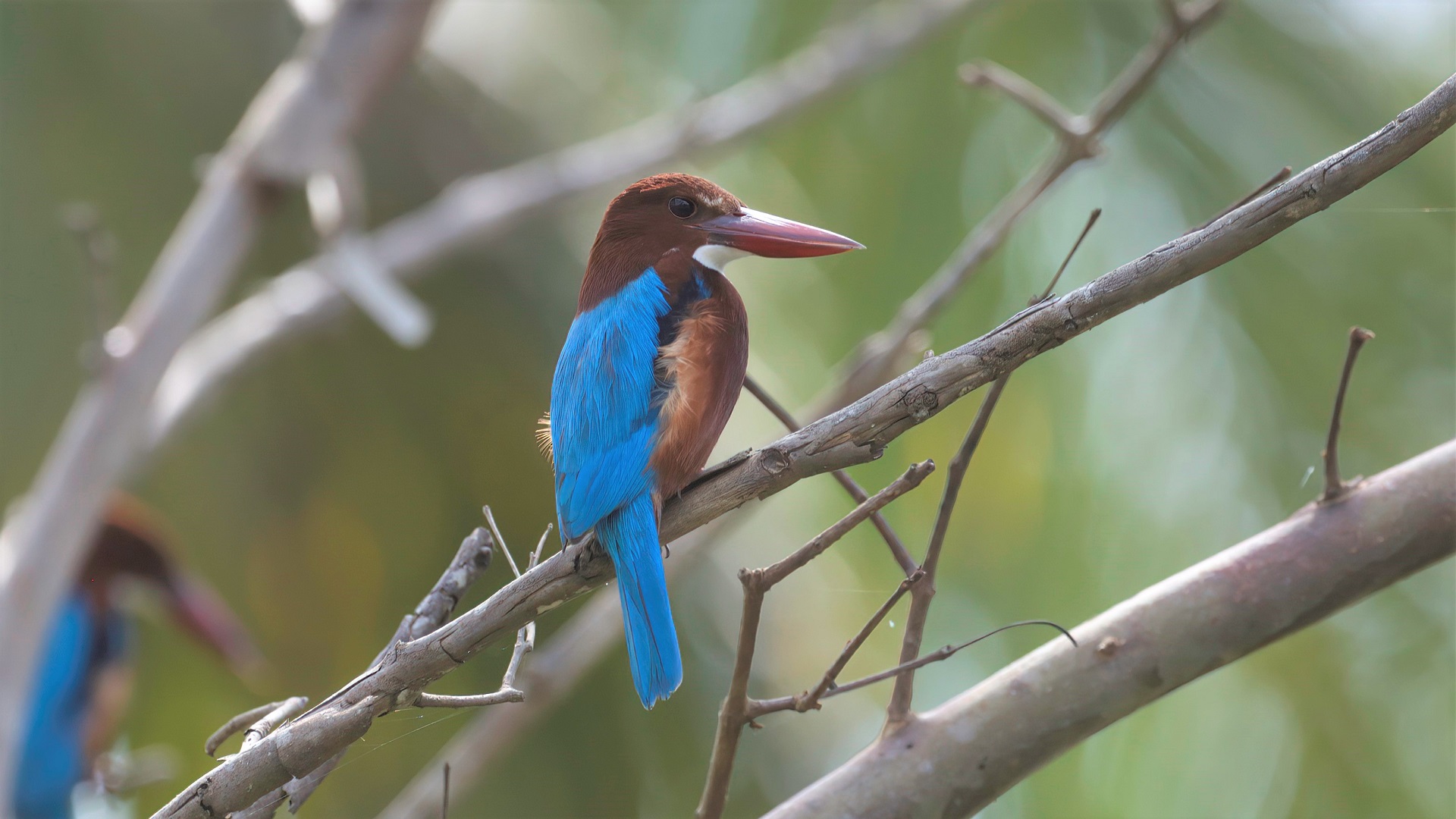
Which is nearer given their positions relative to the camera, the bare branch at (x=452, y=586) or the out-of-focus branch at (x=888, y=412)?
the out-of-focus branch at (x=888, y=412)

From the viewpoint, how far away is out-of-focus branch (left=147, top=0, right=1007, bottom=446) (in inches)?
132

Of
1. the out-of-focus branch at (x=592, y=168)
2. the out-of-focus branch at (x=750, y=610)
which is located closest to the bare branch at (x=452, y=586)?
the out-of-focus branch at (x=750, y=610)

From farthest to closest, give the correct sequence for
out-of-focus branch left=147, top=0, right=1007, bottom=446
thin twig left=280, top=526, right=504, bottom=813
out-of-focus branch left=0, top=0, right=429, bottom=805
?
out-of-focus branch left=147, top=0, right=1007, bottom=446 → out-of-focus branch left=0, top=0, right=429, bottom=805 → thin twig left=280, top=526, right=504, bottom=813

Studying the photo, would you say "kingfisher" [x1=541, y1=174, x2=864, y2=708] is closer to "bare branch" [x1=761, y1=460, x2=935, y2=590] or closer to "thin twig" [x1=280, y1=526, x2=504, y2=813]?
"thin twig" [x1=280, y1=526, x2=504, y2=813]

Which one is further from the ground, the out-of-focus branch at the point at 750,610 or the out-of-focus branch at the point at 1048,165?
the out-of-focus branch at the point at 1048,165

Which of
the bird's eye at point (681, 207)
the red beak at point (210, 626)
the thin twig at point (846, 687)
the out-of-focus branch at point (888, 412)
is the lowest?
the thin twig at point (846, 687)

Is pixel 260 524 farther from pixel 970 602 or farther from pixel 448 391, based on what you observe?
pixel 970 602

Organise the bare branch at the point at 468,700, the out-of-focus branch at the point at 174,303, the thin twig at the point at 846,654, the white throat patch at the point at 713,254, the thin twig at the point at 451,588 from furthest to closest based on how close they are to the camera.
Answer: the out-of-focus branch at the point at 174,303 → the white throat patch at the point at 713,254 → the thin twig at the point at 451,588 → the thin twig at the point at 846,654 → the bare branch at the point at 468,700

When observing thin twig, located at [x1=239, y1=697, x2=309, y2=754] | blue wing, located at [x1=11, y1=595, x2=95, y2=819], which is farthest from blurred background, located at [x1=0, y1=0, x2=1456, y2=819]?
thin twig, located at [x1=239, y1=697, x2=309, y2=754]

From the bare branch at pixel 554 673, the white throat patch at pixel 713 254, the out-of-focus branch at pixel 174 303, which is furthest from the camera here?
the out-of-focus branch at pixel 174 303

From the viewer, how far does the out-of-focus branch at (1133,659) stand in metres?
1.21

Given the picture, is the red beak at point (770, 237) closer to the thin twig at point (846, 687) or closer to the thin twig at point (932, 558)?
the thin twig at point (932, 558)

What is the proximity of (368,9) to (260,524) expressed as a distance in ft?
5.35

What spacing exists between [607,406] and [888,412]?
424 millimetres
